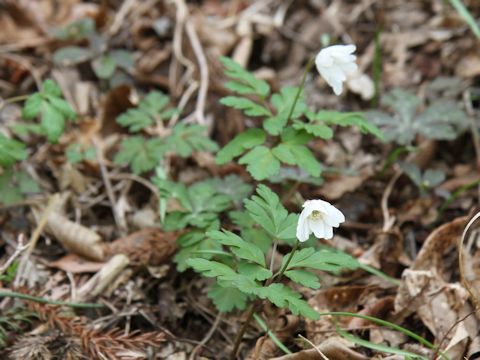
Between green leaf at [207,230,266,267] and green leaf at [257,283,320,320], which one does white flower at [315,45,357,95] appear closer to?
green leaf at [207,230,266,267]

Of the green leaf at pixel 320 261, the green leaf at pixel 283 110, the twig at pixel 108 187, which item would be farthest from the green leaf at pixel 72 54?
the green leaf at pixel 320 261

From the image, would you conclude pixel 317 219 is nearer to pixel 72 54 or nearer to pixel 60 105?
pixel 60 105

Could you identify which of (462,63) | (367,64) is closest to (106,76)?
(367,64)

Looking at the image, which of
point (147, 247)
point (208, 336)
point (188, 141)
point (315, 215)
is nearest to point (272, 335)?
point (208, 336)

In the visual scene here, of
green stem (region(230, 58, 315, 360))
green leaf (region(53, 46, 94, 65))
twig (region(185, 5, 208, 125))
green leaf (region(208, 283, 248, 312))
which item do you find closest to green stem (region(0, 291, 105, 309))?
green leaf (region(208, 283, 248, 312))

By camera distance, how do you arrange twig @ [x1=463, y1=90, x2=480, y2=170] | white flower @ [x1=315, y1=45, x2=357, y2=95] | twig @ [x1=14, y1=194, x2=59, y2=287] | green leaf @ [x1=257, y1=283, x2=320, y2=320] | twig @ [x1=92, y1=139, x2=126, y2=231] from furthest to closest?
twig @ [x1=463, y1=90, x2=480, y2=170] < twig @ [x1=92, y1=139, x2=126, y2=231] < twig @ [x1=14, y1=194, x2=59, y2=287] < white flower @ [x1=315, y1=45, x2=357, y2=95] < green leaf @ [x1=257, y1=283, x2=320, y2=320]

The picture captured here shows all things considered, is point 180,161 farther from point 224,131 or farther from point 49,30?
point 49,30
